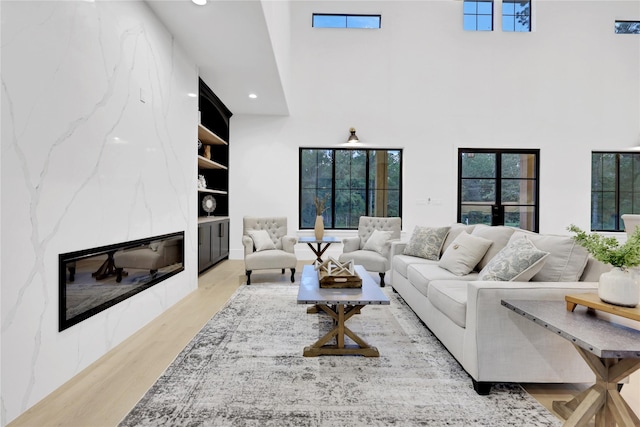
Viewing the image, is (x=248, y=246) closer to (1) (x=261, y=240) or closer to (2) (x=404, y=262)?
(1) (x=261, y=240)

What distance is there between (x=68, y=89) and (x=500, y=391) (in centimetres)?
304

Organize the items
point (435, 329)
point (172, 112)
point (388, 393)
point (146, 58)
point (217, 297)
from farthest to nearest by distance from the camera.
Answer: point (217, 297)
point (172, 112)
point (146, 58)
point (435, 329)
point (388, 393)

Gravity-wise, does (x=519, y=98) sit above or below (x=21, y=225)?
above

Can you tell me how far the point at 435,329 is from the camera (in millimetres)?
2572

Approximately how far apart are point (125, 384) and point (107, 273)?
81 centimetres

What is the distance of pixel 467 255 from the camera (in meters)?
2.98

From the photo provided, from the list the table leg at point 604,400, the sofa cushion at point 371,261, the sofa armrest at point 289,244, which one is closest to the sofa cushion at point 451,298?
the table leg at point 604,400

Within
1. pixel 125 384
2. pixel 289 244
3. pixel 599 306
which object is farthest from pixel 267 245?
pixel 599 306

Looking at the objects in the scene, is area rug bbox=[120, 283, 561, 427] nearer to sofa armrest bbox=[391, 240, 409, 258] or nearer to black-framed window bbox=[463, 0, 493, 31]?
sofa armrest bbox=[391, 240, 409, 258]

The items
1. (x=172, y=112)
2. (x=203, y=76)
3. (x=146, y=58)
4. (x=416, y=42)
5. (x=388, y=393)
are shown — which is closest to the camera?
(x=388, y=393)

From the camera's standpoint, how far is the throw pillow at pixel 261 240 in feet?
15.6

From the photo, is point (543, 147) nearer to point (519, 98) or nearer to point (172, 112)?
point (519, 98)

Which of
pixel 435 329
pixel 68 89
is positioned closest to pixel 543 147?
pixel 435 329

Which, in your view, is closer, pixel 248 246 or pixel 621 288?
pixel 621 288
